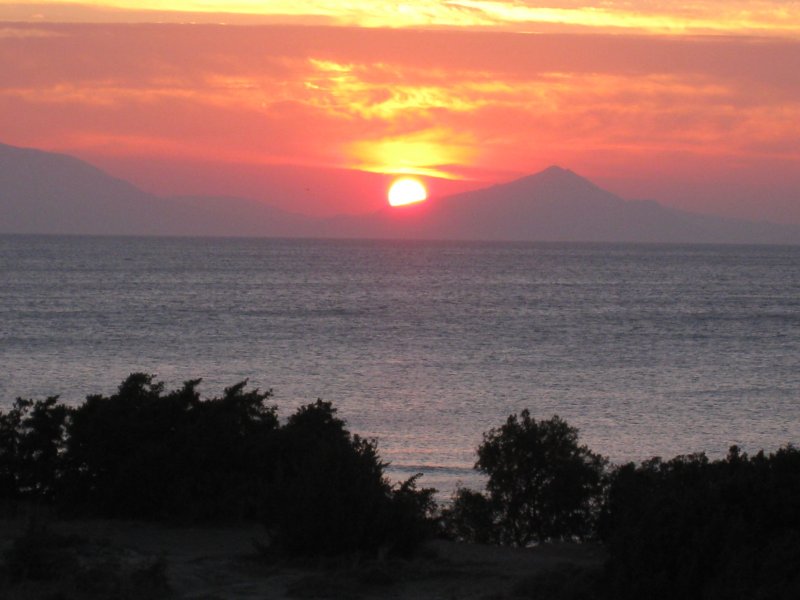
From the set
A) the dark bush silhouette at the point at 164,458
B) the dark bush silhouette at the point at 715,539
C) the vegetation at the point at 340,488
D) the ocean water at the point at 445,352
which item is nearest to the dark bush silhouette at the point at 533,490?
the vegetation at the point at 340,488

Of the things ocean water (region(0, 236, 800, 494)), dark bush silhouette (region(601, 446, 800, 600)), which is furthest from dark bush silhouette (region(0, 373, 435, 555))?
ocean water (region(0, 236, 800, 494))

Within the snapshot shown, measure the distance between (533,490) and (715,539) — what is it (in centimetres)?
621

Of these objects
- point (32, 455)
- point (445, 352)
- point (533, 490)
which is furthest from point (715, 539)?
point (445, 352)

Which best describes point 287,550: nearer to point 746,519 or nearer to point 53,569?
point 53,569

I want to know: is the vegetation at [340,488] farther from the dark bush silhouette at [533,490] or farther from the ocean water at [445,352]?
the ocean water at [445,352]

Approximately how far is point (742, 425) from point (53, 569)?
2313 cm

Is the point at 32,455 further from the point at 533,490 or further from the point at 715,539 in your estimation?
the point at 715,539

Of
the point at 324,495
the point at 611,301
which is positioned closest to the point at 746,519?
the point at 324,495

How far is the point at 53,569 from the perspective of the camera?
449 inches

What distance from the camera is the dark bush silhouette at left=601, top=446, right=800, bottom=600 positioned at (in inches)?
374

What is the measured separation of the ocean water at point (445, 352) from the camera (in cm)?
3058

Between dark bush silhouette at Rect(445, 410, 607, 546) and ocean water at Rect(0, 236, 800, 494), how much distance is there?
673 cm

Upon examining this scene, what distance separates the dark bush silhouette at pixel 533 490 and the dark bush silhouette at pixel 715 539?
15.3ft

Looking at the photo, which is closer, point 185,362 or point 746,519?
point 746,519
